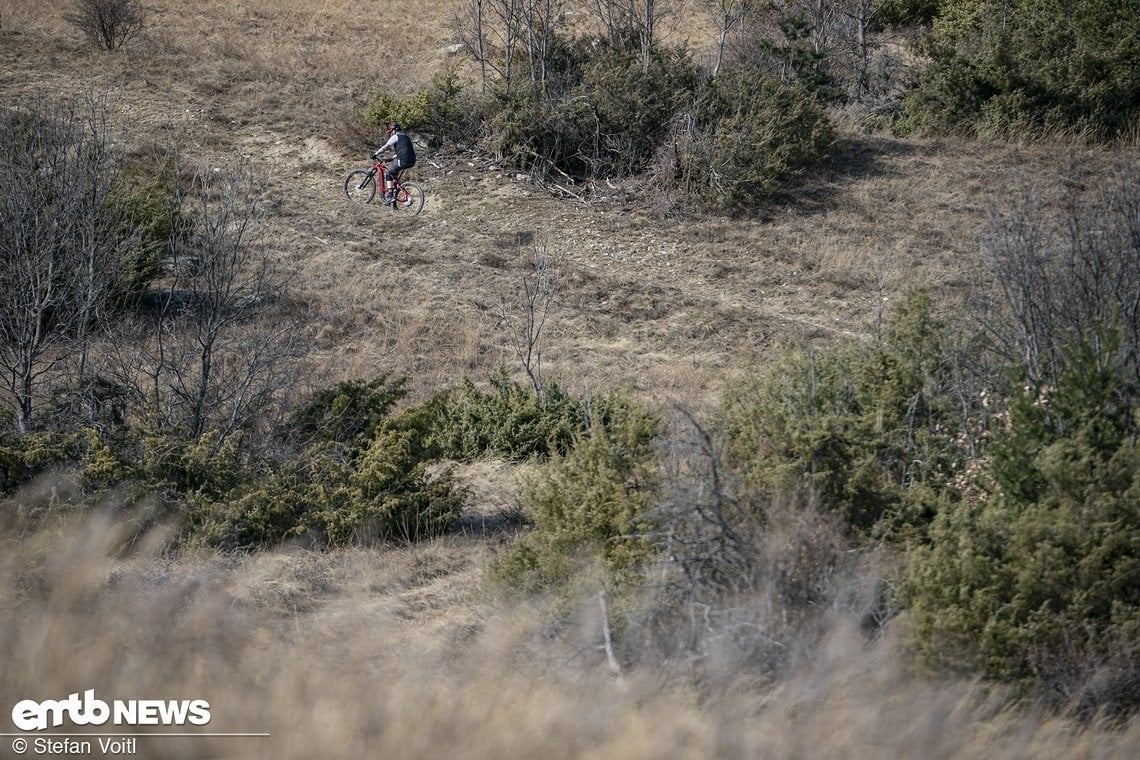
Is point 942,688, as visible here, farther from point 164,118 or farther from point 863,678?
point 164,118

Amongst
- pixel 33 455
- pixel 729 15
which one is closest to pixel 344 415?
pixel 33 455

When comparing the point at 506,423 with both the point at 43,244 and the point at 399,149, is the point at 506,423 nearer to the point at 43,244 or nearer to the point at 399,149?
the point at 43,244

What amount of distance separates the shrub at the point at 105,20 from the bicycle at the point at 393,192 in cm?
850

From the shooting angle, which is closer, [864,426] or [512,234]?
[864,426]

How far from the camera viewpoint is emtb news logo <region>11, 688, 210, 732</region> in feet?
11.7

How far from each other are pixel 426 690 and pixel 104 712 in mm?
1155

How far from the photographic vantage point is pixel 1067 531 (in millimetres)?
5348

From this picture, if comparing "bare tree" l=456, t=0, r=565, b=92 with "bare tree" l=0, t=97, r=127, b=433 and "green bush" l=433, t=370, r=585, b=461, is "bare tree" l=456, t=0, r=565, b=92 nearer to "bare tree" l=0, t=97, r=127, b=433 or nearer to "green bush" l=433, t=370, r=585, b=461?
"green bush" l=433, t=370, r=585, b=461

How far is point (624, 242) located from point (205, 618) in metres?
15.0

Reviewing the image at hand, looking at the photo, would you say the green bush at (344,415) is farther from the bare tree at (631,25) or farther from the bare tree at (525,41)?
the bare tree at (631,25)

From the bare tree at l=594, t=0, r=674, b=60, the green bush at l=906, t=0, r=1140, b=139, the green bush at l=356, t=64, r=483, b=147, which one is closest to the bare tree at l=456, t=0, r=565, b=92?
the green bush at l=356, t=64, r=483, b=147

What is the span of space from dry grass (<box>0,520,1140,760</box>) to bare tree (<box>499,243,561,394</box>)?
9.39 meters

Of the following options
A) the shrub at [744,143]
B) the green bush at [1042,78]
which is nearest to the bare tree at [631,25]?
the shrub at [744,143]

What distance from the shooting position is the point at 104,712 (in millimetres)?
3656
